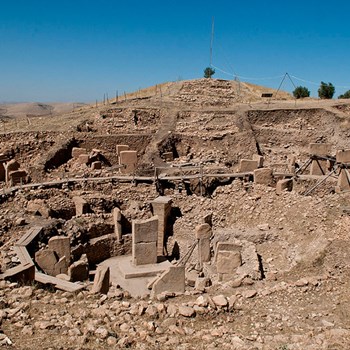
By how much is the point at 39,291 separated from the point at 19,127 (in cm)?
1922

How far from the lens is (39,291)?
24.8ft

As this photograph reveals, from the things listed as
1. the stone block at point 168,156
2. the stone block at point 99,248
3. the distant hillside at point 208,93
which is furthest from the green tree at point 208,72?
the stone block at point 99,248

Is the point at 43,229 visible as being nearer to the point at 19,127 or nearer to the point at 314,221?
the point at 314,221

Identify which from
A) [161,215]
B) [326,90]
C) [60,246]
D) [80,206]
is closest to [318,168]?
[161,215]

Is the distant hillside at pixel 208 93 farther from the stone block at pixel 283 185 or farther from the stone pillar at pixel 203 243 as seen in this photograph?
the stone pillar at pixel 203 243

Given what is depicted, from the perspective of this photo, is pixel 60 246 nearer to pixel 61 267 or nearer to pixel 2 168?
pixel 61 267

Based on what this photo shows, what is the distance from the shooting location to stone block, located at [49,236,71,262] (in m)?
11.6

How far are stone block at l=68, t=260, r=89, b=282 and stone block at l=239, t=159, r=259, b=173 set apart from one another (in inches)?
368

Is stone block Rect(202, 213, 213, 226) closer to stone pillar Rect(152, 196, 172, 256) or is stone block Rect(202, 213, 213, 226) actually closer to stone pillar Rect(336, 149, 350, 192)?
stone pillar Rect(152, 196, 172, 256)

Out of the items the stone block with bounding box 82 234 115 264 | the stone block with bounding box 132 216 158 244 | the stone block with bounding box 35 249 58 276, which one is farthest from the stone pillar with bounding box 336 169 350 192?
the stone block with bounding box 35 249 58 276

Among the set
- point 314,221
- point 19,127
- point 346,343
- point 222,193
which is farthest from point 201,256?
point 19,127

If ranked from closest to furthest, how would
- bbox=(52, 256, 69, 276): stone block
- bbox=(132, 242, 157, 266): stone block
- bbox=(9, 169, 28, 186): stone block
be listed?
bbox=(52, 256, 69, 276): stone block < bbox=(132, 242, 157, 266): stone block < bbox=(9, 169, 28, 186): stone block

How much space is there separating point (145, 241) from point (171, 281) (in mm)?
3136

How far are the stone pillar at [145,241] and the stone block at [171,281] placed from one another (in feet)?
9.89
